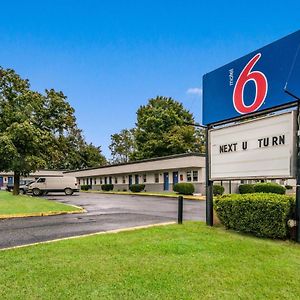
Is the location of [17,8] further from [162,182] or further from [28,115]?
[162,182]

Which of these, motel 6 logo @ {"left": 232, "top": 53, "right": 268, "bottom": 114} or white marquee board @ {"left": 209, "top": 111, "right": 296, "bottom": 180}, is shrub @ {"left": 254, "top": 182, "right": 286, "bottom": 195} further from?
motel 6 logo @ {"left": 232, "top": 53, "right": 268, "bottom": 114}

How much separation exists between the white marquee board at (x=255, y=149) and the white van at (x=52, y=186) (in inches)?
1220

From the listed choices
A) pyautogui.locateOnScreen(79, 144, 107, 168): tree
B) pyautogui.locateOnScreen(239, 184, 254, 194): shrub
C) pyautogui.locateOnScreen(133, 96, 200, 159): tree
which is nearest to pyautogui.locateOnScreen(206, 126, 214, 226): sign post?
pyautogui.locateOnScreen(239, 184, 254, 194): shrub

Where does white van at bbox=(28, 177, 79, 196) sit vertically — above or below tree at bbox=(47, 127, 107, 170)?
below

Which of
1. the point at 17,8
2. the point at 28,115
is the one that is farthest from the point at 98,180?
the point at 17,8

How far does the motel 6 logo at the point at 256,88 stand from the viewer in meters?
8.52

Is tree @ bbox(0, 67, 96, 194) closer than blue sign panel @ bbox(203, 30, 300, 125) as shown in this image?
No

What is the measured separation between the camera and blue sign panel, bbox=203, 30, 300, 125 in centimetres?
Result: 784

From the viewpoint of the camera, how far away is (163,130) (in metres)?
57.1

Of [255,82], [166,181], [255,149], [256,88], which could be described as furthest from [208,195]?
[166,181]

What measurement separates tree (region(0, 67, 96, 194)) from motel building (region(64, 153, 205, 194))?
37.5 ft

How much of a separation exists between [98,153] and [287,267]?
81.9 m

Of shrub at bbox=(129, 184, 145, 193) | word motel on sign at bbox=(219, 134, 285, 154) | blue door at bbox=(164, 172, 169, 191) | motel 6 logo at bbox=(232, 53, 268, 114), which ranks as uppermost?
motel 6 logo at bbox=(232, 53, 268, 114)

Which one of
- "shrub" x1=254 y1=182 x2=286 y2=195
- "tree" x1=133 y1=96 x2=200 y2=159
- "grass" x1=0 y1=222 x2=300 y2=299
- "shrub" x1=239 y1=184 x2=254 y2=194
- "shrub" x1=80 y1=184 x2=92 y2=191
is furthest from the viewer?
"shrub" x1=80 y1=184 x2=92 y2=191
